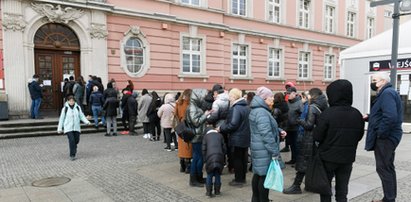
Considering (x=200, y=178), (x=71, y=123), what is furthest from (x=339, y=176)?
(x=71, y=123)

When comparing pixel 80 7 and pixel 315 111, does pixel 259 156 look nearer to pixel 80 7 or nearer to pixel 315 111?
pixel 315 111

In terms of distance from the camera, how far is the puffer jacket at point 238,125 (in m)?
5.22

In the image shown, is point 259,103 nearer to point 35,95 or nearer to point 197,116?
point 197,116

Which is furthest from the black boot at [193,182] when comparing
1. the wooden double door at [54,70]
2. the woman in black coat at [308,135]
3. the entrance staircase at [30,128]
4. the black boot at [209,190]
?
the wooden double door at [54,70]

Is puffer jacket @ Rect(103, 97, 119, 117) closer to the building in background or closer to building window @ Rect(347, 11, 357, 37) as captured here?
the building in background

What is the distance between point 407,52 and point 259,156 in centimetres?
1015

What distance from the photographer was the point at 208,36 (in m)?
18.1

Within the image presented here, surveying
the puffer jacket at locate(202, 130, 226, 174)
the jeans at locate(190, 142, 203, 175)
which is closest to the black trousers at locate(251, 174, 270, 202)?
the puffer jacket at locate(202, 130, 226, 174)

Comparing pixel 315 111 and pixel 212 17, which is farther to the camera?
pixel 212 17

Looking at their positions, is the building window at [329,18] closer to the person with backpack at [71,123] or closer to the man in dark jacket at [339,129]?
the person with backpack at [71,123]

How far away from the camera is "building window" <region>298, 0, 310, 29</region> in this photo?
23.6 m

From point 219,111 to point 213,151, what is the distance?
1096mm

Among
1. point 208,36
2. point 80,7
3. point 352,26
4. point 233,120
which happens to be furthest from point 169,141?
point 352,26

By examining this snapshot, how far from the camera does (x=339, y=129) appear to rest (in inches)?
140
